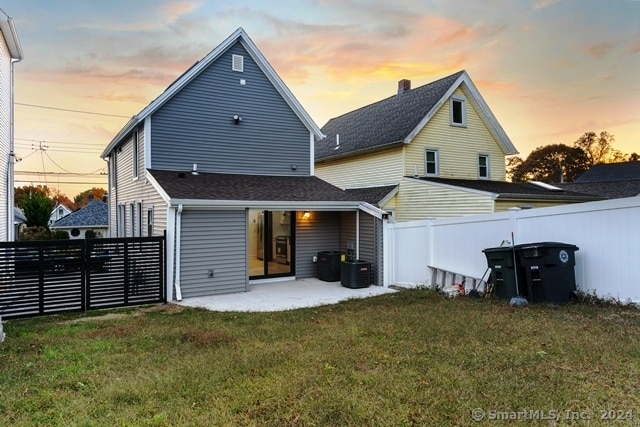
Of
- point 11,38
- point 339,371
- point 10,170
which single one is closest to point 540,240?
point 339,371

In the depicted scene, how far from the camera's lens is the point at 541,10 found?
37.1 feet

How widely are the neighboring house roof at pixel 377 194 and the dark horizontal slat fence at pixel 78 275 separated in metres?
7.28

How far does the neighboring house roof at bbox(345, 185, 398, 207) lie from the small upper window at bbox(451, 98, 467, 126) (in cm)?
430

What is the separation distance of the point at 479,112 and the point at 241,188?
461 inches

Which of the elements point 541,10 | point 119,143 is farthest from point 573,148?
point 119,143

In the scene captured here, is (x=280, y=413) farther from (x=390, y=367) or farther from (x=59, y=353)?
(x=59, y=353)

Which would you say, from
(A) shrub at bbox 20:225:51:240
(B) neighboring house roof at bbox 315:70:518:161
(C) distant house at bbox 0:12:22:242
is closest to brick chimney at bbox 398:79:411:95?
(B) neighboring house roof at bbox 315:70:518:161

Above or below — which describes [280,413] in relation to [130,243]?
below

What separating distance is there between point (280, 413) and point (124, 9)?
13.8m

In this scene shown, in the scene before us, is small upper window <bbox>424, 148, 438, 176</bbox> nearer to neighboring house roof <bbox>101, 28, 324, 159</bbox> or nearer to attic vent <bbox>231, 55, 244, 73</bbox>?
neighboring house roof <bbox>101, 28, 324, 159</bbox>

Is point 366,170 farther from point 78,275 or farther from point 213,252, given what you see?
point 78,275

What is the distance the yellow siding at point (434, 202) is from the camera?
1234cm

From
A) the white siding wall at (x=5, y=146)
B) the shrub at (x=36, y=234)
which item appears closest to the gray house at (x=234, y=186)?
the white siding wall at (x=5, y=146)

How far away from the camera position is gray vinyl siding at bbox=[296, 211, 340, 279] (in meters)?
12.0
